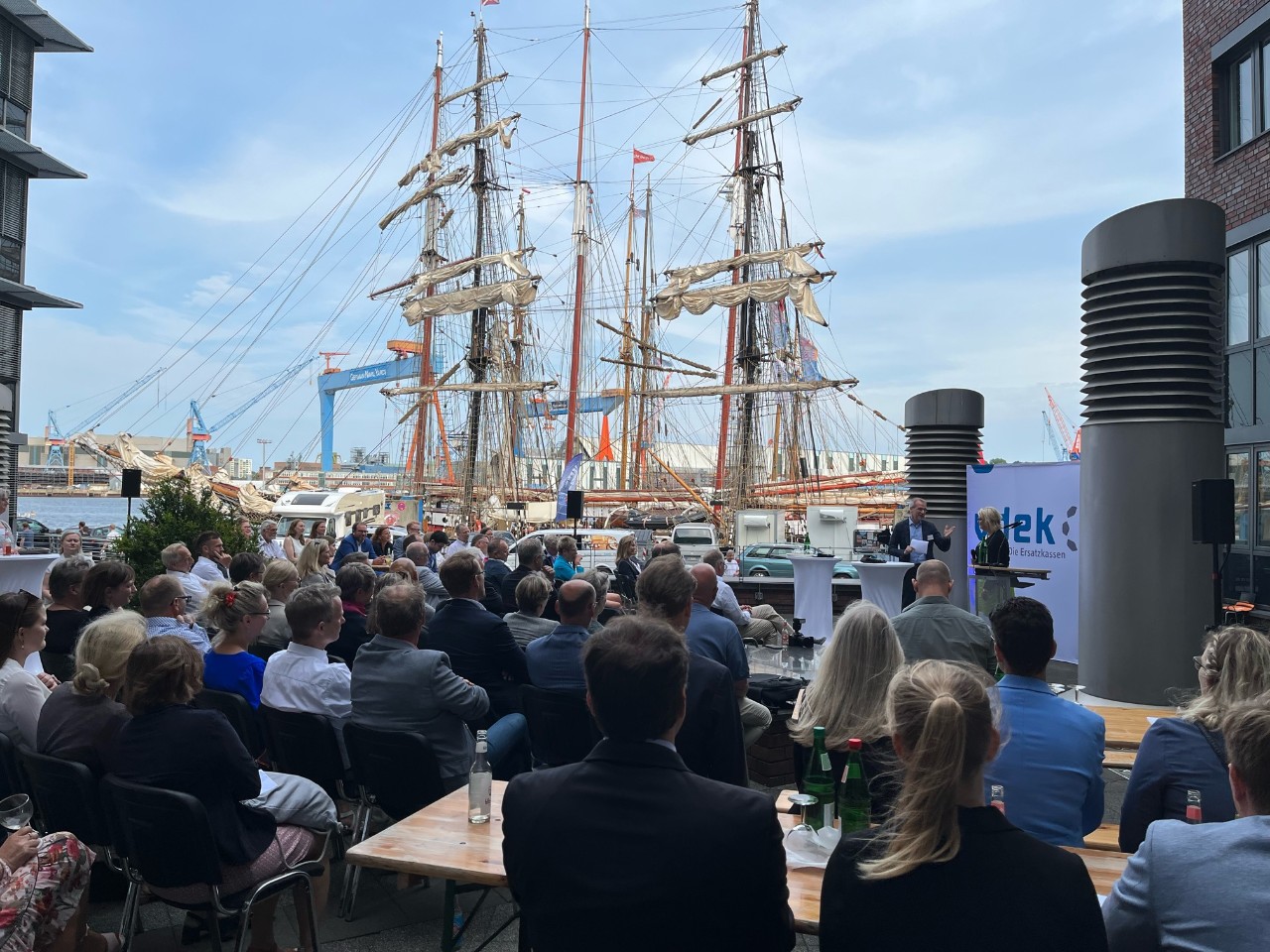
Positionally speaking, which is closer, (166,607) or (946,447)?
(166,607)

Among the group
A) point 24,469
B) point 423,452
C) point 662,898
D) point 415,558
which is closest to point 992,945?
point 662,898

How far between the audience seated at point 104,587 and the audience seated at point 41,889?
10.4 ft

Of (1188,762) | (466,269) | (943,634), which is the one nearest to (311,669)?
(943,634)

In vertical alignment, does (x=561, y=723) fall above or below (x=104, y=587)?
below

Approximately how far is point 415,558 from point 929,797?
9.02m

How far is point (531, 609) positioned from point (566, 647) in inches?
48.6

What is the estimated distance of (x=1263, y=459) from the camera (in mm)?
12891

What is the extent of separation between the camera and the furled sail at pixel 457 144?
42.4 meters

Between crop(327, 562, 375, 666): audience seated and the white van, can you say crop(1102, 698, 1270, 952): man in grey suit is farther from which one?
the white van

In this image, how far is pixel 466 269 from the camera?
42.6 metres

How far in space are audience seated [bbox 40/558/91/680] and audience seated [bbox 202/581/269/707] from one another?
1.10m

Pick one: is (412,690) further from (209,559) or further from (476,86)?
(476,86)

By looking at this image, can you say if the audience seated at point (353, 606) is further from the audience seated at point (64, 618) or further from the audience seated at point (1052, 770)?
the audience seated at point (1052, 770)

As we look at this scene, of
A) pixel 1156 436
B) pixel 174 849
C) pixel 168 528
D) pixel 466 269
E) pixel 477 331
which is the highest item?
pixel 466 269
